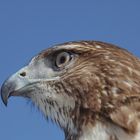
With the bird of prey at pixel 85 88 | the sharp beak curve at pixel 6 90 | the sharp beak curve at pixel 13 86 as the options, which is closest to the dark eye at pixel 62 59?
the bird of prey at pixel 85 88

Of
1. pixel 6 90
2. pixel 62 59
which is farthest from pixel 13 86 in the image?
pixel 62 59

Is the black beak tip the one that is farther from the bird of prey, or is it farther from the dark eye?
the dark eye

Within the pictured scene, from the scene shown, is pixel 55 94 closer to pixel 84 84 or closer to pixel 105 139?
pixel 84 84

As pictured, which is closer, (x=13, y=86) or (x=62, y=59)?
(x=62, y=59)

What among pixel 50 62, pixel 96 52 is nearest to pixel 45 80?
pixel 50 62

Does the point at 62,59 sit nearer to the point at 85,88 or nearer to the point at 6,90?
the point at 85,88

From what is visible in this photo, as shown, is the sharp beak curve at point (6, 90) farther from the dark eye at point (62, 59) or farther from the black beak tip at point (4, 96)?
the dark eye at point (62, 59)

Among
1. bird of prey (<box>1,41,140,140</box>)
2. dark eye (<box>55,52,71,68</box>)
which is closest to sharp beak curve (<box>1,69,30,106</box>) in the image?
bird of prey (<box>1,41,140,140</box>)
